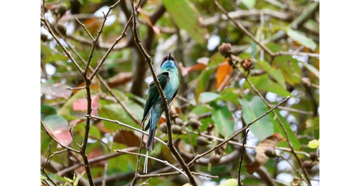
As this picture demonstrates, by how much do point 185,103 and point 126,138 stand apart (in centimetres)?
135

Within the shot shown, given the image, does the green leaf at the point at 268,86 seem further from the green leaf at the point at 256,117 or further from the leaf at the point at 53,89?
the leaf at the point at 53,89

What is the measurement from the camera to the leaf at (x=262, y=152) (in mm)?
2977

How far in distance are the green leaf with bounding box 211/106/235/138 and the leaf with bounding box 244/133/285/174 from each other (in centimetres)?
36

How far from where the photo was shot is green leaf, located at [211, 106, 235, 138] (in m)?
3.41

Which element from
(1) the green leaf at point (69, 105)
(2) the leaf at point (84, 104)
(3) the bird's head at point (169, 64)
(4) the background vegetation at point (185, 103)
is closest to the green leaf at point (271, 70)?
(4) the background vegetation at point (185, 103)

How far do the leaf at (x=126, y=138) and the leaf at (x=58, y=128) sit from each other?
0.42m

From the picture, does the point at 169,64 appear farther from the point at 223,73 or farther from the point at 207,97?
the point at 223,73

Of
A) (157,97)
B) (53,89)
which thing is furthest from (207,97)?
(53,89)

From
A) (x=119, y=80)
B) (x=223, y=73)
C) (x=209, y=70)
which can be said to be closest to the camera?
(x=223, y=73)

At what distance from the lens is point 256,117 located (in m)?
3.41
